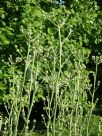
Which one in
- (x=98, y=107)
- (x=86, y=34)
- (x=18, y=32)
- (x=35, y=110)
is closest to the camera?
(x=18, y=32)

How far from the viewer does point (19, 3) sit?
938cm

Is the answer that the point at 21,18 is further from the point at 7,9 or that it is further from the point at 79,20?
the point at 79,20

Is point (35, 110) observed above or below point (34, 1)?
below

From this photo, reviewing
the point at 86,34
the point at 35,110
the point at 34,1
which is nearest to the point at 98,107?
the point at 35,110

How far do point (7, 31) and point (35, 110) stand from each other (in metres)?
6.70

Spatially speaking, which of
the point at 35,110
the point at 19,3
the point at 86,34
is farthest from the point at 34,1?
the point at 35,110

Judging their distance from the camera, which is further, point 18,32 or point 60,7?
point 60,7

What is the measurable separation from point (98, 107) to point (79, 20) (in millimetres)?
11851

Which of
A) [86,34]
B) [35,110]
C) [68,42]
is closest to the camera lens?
[68,42]

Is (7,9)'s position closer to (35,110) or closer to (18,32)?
(18,32)

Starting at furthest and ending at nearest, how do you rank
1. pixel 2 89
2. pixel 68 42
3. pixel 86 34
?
pixel 86 34, pixel 68 42, pixel 2 89

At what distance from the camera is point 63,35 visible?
960 cm

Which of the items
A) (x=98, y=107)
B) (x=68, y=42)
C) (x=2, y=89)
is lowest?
(x=98, y=107)

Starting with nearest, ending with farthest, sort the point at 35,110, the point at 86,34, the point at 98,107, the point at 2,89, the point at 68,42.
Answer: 1. the point at 2,89
2. the point at 68,42
3. the point at 86,34
4. the point at 35,110
5. the point at 98,107
